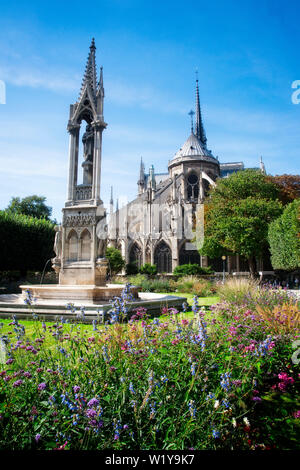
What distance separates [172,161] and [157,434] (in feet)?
179

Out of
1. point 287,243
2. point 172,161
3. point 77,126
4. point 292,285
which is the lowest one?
point 292,285

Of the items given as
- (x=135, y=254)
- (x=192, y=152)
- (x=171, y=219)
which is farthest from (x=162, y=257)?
(x=192, y=152)

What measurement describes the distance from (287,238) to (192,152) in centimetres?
3576

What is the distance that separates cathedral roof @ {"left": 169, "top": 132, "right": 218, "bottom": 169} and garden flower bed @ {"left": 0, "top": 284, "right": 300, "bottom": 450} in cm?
5119

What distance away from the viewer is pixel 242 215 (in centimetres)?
2745

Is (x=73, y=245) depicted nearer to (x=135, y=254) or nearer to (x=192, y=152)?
(x=135, y=254)

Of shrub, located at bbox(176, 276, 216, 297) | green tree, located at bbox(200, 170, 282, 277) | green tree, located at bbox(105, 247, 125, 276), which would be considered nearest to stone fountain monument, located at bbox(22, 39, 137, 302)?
shrub, located at bbox(176, 276, 216, 297)

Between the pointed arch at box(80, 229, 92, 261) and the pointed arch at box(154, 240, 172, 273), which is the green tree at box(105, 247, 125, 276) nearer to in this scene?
the pointed arch at box(154, 240, 172, 273)

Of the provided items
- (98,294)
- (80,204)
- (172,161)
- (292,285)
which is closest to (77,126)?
Answer: (80,204)

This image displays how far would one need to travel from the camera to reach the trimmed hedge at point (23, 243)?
2325 centimetres
